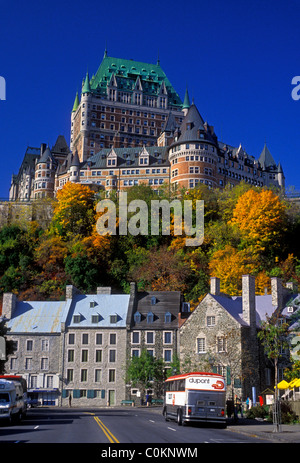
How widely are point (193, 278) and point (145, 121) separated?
282 ft

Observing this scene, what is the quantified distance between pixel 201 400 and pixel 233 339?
20123mm

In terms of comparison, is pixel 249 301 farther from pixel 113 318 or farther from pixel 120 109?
pixel 120 109

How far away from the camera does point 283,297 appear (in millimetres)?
57469

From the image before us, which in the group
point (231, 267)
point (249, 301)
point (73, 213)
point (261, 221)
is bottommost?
point (249, 301)

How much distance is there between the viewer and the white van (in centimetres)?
3306

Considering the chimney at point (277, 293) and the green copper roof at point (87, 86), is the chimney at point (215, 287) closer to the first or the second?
the chimney at point (277, 293)

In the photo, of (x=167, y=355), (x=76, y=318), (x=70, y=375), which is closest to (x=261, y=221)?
(x=167, y=355)

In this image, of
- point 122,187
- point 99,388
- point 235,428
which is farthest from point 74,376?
point 122,187

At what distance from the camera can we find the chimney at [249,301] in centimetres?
5394

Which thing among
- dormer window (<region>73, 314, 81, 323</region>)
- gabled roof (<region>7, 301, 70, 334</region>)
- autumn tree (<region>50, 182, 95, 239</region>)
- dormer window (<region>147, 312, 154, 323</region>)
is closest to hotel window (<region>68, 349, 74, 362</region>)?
gabled roof (<region>7, 301, 70, 334</region>)

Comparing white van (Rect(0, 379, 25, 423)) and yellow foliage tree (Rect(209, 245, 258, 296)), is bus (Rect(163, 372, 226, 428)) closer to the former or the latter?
white van (Rect(0, 379, 25, 423))

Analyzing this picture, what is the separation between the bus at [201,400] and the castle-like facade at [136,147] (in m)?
81.0

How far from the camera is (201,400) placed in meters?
32.8
